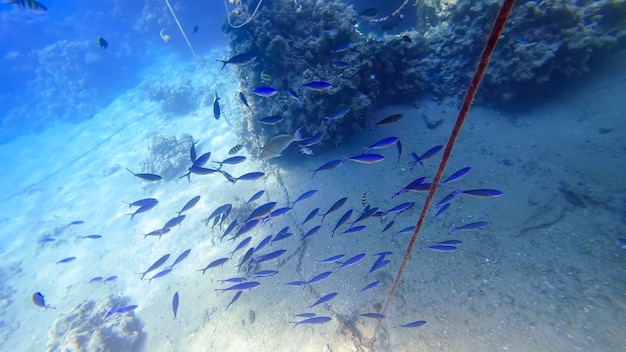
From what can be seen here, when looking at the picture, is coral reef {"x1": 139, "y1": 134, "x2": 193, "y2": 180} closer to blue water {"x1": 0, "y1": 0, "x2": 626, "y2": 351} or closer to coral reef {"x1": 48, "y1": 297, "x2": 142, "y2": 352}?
blue water {"x1": 0, "y1": 0, "x2": 626, "y2": 351}

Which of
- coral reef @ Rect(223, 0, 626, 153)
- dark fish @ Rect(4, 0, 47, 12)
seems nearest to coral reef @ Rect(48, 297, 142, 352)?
coral reef @ Rect(223, 0, 626, 153)

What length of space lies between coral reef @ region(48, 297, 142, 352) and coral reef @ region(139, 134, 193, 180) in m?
5.77

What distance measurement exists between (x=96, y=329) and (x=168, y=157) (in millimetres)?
7977

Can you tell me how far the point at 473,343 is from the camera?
11.0ft

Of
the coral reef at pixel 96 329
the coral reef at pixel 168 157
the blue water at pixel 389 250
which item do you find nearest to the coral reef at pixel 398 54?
the blue water at pixel 389 250

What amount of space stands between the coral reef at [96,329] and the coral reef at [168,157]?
577 centimetres

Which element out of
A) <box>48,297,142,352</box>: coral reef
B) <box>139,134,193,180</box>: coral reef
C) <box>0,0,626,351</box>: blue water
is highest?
<box>139,134,193,180</box>: coral reef

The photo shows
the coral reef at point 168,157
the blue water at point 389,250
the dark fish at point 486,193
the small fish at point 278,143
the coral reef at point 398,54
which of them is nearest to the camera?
the dark fish at point 486,193

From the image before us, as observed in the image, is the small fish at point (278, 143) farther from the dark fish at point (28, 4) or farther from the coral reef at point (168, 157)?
the coral reef at point (168, 157)

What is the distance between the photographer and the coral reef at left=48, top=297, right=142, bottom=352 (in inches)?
254

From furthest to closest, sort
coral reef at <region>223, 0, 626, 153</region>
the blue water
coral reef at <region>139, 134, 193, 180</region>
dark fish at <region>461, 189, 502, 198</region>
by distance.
Result: coral reef at <region>139, 134, 193, 180</region>
coral reef at <region>223, 0, 626, 153</region>
the blue water
dark fish at <region>461, 189, 502, 198</region>

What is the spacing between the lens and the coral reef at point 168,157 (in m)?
12.4

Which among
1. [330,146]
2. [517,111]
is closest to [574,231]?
[517,111]

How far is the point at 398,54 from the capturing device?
22.5ft
